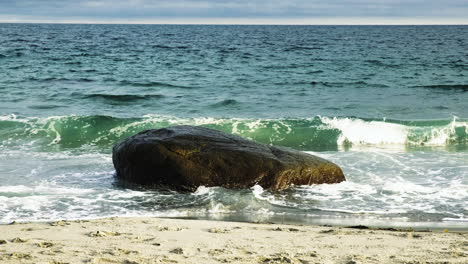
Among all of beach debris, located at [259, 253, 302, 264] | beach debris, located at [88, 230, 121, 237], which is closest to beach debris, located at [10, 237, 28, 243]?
beach debris, located at [88, 230, 121, 237]

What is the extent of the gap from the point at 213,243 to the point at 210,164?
10.9 feet

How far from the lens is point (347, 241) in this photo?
6.53 metres

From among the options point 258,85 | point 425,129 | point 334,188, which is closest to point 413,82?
point 258,85

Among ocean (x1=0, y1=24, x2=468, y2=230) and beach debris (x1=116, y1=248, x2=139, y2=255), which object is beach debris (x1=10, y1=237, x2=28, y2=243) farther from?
ocean (x1=0, y1=24, x2=468, y2=230)

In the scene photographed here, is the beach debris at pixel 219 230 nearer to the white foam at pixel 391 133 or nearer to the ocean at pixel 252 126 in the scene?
the ocean at pixel 252 126

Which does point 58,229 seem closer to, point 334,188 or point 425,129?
point 334,188

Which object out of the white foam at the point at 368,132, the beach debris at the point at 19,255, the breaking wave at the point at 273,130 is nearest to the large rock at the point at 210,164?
the beach debris at the point at 19,255

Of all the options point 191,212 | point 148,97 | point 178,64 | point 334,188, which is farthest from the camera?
point 178,64

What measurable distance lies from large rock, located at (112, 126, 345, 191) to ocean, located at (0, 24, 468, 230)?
8.8 inches

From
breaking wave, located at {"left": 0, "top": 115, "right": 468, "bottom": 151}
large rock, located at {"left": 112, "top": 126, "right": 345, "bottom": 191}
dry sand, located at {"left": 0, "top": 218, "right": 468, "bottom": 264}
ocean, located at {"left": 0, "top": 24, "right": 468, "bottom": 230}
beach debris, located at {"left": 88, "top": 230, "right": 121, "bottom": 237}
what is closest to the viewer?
dry sand, located at {"left": 0, "top": 218, "right": 468, "bottom": 264}

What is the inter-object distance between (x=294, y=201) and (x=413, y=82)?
63.1ft

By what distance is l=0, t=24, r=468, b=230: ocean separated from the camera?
8.70 meters

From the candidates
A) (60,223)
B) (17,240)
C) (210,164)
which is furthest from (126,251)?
(210,164)

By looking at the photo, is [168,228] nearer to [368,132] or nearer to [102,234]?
[102,234]
